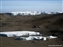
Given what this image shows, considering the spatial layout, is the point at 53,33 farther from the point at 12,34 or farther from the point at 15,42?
the point at 15,42

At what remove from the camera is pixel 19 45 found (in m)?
5.73

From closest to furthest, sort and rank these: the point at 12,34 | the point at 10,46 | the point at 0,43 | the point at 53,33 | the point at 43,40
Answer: the point at 10,46
the point at 0,43
the point at 43,40
the point at 12,34
the point at 53,33

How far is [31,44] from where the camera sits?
580 cm

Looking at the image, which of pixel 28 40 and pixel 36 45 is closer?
pixel 36 45

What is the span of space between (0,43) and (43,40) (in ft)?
5.77

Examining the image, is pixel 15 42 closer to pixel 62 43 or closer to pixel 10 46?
pixel 10 46

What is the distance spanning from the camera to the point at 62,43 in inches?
240

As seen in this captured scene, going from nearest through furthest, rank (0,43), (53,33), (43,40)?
(0,43), (43,40), (53,33)

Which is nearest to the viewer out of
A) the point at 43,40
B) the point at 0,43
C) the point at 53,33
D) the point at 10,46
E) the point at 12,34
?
the point at 10,46

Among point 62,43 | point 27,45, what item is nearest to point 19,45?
point 27,45

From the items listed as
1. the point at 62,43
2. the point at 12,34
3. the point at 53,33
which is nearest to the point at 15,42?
the point at 12,34

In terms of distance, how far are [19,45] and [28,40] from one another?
0.70 m

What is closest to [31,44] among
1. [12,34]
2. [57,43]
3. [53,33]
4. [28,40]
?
[28,40]

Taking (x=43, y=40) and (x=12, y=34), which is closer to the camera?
(x=43, y=40)
